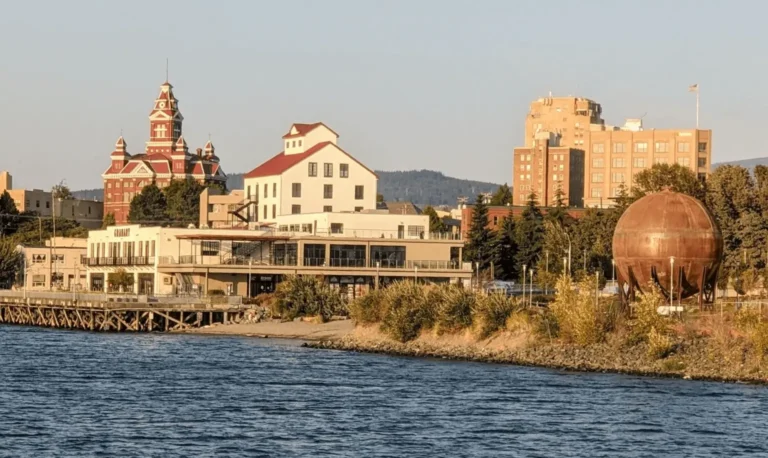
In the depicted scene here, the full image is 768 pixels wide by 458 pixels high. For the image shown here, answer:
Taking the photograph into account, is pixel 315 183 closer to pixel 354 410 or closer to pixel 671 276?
pixel 671 276

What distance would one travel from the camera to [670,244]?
79250 mm

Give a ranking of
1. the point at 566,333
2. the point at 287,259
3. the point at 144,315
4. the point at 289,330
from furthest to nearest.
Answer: the point at 287,259, the point at 144,315, the point at 289,330, the point at 566,333

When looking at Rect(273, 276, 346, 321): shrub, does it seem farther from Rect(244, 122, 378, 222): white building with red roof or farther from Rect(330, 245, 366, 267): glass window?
Rect(244, 122, 378, 222): white building with red roof

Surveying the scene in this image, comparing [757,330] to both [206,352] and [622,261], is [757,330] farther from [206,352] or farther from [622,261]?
[206,352]

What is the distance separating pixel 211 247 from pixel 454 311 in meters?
41.9

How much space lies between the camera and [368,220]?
122 m

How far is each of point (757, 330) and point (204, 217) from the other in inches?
3242

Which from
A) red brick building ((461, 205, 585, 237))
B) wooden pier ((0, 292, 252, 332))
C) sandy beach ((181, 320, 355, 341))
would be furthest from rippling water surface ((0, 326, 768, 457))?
red brick building ((461, 205, 585, 237))

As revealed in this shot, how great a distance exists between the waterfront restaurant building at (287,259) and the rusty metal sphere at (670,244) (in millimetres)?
37098

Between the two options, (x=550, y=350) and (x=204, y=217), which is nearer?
(x=550, y=350)

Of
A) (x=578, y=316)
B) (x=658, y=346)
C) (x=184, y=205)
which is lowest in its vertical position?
(x=658, y=346)

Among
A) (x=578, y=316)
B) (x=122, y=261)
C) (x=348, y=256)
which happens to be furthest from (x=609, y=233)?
(x=578, y=316)

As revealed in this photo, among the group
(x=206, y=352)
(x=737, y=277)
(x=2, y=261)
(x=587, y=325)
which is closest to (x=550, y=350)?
(x=587, y=325)

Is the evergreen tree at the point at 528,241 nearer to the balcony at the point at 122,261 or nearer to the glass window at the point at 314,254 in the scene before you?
the glass window at the point at 314,254
